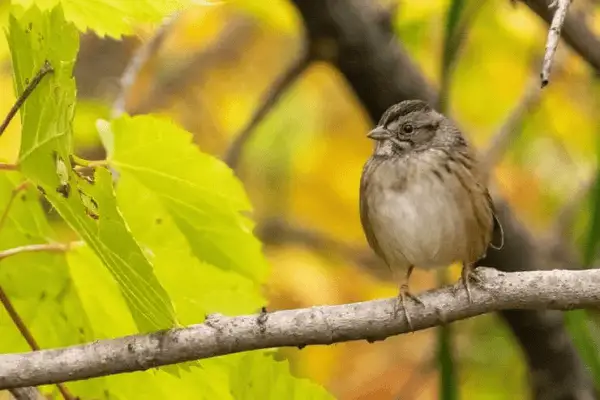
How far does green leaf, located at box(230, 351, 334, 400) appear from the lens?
0.91 m

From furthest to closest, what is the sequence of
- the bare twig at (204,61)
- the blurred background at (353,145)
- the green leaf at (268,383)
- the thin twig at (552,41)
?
the bare twig at (204,61)
the blurred background at (353,145)
the green leaf at (268,383)
the thin twig at (552,41)

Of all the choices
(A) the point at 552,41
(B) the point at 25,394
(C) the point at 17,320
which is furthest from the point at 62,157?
(A) the point at 552,41

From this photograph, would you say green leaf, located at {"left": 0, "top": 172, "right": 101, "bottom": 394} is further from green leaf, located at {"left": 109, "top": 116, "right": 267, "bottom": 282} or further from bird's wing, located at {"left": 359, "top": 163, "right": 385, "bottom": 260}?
bird's wing, located at {"left": 359, "top": 163, "right": 385, "bottom": 260}

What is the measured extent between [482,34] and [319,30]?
592mm

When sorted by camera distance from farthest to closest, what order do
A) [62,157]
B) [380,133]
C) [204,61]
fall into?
[204,61] < [380,133] < [62,157]

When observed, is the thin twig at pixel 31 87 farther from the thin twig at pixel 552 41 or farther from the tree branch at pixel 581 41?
the tree branch at pixel 581 41

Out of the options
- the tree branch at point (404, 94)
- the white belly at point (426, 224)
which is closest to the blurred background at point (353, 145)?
the tree branch at point (404, 94)

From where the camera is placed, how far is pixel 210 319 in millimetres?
831

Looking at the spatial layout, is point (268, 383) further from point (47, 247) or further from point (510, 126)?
point (510, 126)

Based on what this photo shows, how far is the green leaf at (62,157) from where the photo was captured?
0.72 meters

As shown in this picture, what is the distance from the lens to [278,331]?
2.68 ft

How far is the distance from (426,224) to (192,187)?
47 centimetres

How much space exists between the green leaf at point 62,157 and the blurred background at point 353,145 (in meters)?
0.96

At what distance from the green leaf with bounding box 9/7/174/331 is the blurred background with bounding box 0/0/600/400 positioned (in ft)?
3.15
